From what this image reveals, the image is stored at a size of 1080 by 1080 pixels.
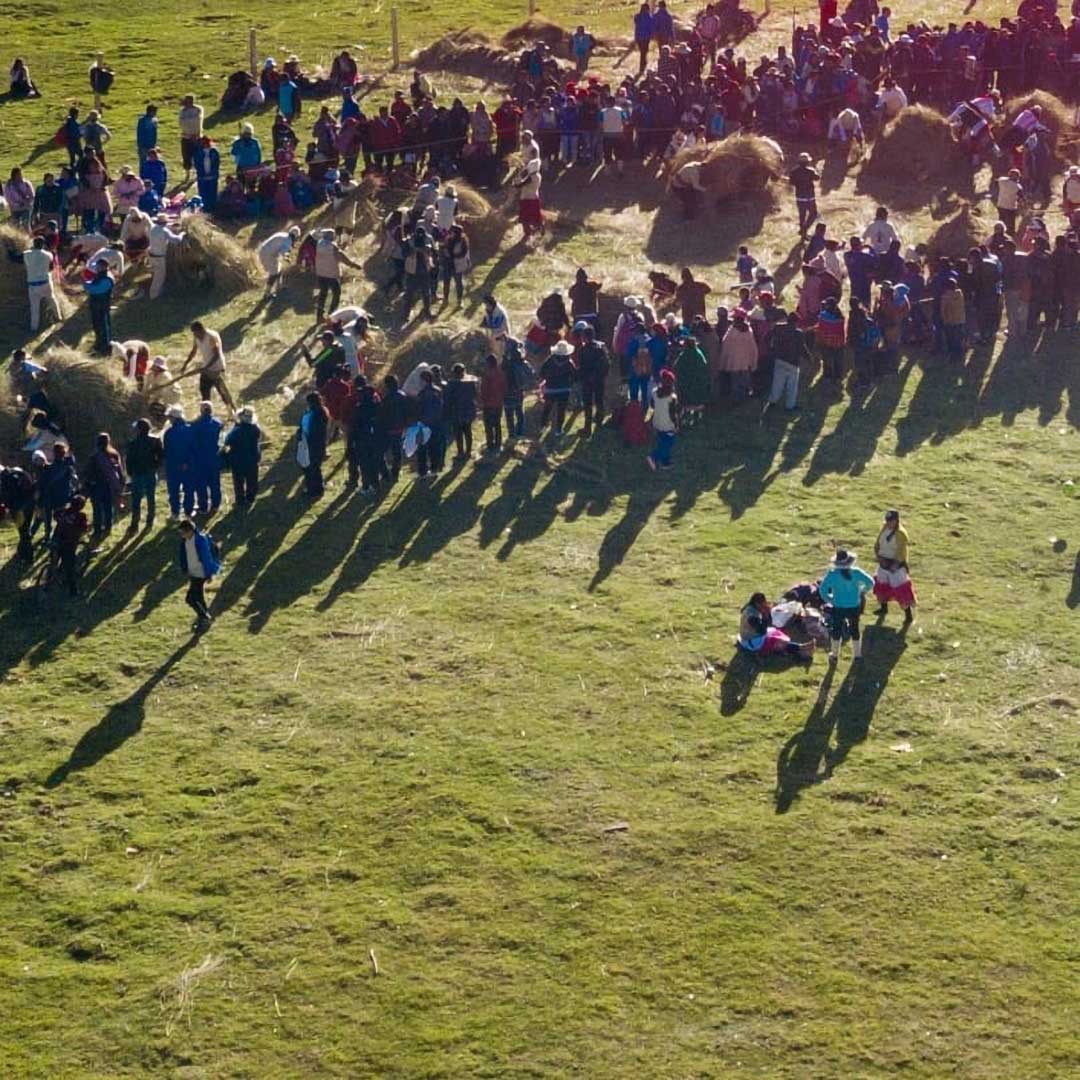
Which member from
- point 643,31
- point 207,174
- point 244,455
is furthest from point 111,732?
point 643,31

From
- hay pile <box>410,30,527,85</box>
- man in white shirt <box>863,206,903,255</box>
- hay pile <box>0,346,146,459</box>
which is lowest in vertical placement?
hay pile <box>0,346,146,459</box>

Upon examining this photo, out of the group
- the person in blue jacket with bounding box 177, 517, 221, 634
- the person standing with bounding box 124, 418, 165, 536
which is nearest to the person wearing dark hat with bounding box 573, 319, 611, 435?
the person standing with bounding box 124, 418, 165, 536

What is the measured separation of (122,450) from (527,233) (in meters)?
10.1

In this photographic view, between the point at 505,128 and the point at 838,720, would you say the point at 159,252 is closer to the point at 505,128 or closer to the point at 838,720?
the point at 505,128

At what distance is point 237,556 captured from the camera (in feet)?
76.7

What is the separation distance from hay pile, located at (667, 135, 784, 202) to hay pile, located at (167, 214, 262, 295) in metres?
8.40

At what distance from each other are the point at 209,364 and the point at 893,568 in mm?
10474

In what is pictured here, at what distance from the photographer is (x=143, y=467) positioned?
23578 millimetres

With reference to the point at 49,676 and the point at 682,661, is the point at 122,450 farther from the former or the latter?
the point at 682,661

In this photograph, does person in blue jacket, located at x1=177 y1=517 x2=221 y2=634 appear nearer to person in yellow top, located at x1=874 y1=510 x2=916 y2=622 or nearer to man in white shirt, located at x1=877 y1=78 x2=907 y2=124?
person in yellow top, located at x1=874 y1=510 x2=916 y2=622

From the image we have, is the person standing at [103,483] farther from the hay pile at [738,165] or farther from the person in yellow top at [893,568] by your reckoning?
the hay pile at [738,165]

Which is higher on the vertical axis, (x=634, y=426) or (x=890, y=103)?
(x=890, y=103)

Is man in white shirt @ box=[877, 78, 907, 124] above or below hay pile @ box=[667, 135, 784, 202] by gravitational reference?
above

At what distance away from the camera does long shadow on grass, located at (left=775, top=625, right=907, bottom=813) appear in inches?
746
